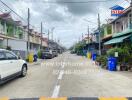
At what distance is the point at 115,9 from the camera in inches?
1228

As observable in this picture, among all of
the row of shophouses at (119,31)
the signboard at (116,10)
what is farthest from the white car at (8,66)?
the signboard at (116,10)

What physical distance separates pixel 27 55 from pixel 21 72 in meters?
18.6

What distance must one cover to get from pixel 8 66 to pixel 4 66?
535 millimetres

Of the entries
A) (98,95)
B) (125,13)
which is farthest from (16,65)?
(125,13)

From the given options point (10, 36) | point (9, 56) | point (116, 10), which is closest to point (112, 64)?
point (9, 56)

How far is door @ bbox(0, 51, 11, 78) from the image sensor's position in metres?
10.1

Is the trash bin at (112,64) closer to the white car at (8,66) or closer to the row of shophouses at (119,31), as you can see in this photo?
the row of shophouses at (119,31)

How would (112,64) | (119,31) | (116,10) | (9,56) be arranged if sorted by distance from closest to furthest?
(9,56) < (112,64) < (116,10) < (119,31)

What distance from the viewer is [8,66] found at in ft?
36.0

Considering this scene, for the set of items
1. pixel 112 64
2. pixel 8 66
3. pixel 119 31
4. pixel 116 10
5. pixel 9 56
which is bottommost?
pixel 112 64

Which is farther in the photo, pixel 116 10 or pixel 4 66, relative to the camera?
pixel 116 10

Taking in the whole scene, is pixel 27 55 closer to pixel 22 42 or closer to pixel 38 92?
pixel 22 42

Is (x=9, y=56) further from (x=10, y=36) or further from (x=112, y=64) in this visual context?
(x=10, y=36)

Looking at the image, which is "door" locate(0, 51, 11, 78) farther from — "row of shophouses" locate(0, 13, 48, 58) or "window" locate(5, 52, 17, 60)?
"row of shophouses" locate(0, 13, 48, 58)
